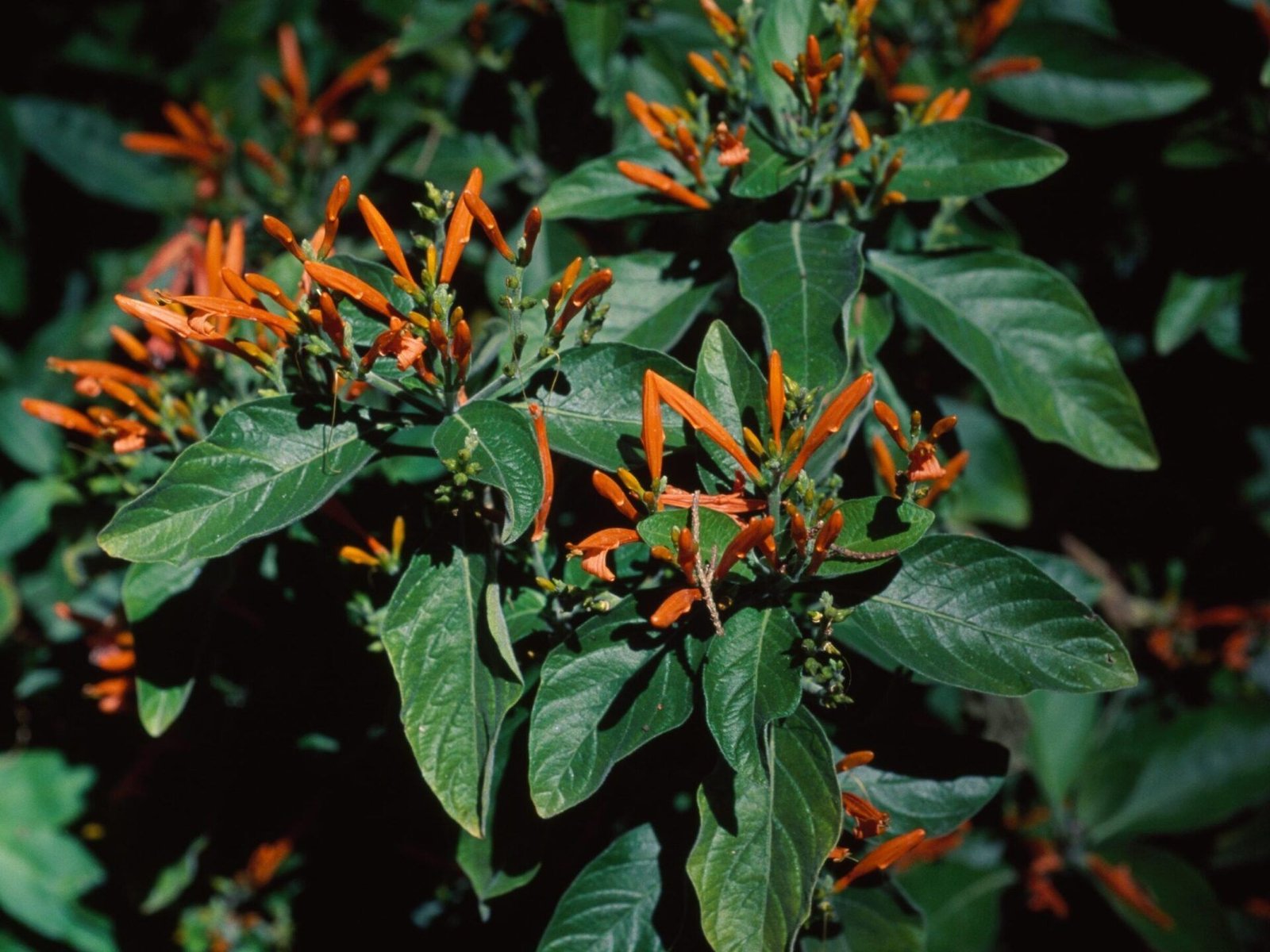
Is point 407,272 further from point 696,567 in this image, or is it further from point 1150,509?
point 1150,509

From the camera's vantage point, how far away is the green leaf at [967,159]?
51.4 inches

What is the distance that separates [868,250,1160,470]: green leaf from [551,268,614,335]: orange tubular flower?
56cm

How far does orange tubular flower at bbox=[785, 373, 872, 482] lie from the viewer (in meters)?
1.04

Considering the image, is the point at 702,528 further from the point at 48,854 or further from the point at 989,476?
the point at 48,854

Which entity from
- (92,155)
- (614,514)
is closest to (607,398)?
(614,514)

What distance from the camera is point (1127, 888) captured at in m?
2.23

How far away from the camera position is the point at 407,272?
1.07 metres

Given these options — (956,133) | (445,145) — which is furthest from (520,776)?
(445,145)

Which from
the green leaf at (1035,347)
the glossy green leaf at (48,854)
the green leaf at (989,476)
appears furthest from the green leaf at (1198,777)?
the glossy green leaf at (48,854)

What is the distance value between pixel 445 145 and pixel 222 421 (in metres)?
1.07

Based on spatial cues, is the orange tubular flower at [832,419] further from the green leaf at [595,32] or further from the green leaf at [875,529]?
the green leaf at [595,32]

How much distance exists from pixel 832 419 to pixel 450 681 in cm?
50

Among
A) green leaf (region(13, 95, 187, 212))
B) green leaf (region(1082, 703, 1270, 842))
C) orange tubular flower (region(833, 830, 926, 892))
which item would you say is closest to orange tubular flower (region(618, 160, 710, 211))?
orange tubular flower (region(833, 830, 926, 892))

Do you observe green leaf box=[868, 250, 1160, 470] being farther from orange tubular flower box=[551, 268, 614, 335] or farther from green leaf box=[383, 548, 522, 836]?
green leaf box=[383, 548, 522, 836]
